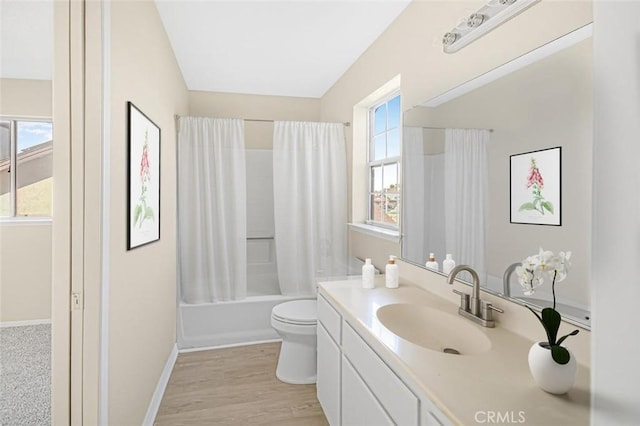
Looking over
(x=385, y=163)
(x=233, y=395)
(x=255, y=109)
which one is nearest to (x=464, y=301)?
(x=385, y=163)

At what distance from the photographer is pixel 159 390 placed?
2195 mm

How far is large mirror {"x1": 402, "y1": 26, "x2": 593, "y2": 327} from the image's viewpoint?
1.07 m

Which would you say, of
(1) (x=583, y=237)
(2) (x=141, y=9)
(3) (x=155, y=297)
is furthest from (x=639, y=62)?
(3) (x=155, y=297)

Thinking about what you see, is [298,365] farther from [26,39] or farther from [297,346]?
[26,39]

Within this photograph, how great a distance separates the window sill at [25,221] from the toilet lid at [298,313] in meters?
1.60

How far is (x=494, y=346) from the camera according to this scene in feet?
3.80

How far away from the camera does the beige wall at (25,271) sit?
102 cm

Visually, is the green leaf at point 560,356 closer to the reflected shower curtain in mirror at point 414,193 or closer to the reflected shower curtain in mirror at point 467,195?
the reflected shower curtain in mirror at point 467,195

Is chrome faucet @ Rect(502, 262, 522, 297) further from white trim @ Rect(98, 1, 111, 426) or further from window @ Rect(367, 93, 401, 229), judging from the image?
white trim @ Rect(98, 1, 111, 426)

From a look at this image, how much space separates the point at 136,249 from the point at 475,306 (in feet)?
5.51

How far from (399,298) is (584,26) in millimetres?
1301

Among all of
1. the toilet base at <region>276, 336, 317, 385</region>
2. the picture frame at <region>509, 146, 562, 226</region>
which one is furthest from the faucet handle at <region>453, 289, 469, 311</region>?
the toilet base at <region>276, 336, 317, 385</region>

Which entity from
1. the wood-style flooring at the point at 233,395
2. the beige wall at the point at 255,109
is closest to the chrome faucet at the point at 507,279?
the wood-style flooring at the point at 233,395

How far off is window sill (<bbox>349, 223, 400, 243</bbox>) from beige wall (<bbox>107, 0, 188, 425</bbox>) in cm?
159
